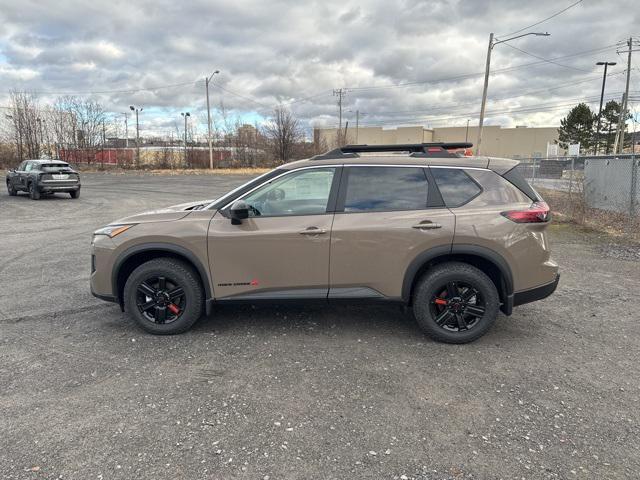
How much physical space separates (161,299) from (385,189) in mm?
2352

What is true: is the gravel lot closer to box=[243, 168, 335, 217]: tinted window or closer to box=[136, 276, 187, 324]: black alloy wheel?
box=[136, 276, 187, 324]: black alloy wheel

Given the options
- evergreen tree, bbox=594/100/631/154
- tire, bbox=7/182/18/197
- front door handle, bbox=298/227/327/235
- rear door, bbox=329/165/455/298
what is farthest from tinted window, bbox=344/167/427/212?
evergreen tree, bbox=594/100/631/154

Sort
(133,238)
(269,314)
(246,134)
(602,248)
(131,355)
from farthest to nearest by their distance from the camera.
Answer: (246,134) → (602,248) → (269,314) → (133,238) → (131,355)

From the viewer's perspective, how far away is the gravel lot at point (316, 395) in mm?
2578

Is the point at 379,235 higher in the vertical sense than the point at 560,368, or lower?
higher

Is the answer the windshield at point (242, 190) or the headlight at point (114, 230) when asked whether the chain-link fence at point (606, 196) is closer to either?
the windshield at point (242, 190)

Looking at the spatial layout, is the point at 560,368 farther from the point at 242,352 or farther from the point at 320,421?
the point at 242,352

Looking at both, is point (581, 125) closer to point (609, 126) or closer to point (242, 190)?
point (609, 126)

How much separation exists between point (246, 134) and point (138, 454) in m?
55.4

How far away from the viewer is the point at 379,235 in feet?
13.1

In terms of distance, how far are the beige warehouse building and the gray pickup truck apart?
8816 cm

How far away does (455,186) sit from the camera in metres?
4.12

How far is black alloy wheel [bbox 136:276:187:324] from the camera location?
13.9 feet

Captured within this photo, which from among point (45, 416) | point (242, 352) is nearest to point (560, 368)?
point (242, 352)
